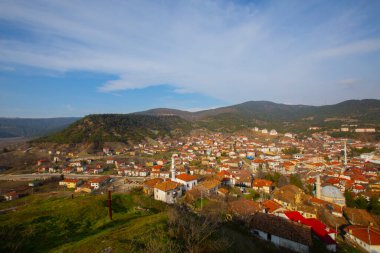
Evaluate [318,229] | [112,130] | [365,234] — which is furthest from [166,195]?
[112,130]

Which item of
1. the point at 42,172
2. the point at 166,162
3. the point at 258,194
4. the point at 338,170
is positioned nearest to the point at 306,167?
the point at 338,170

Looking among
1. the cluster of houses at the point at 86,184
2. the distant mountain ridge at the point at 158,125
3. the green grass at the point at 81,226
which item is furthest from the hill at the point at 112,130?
the green grass at the point at 81,226

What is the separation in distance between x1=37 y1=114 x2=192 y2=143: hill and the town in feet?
24.7

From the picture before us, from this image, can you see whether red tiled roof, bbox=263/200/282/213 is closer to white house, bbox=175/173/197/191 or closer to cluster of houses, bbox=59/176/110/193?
white house, bbox=175/173/197/191

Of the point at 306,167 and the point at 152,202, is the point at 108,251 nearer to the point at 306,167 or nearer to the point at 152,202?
the point at 152,202

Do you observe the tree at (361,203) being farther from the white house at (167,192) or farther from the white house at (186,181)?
the white house at (167,192)

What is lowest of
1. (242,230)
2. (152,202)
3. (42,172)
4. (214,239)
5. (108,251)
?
(42,172)

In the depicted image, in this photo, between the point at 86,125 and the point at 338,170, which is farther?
the point at 86,125

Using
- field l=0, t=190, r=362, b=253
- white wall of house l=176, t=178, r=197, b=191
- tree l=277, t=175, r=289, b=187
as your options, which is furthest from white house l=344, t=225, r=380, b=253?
white wall of house l=176, t=178, r=197, b=191

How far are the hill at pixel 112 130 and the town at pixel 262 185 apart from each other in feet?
24.7

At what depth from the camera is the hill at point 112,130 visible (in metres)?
88.4

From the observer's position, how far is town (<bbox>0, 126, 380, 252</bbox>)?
21002 mm

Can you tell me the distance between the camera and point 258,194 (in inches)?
1382

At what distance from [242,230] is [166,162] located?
165ft
